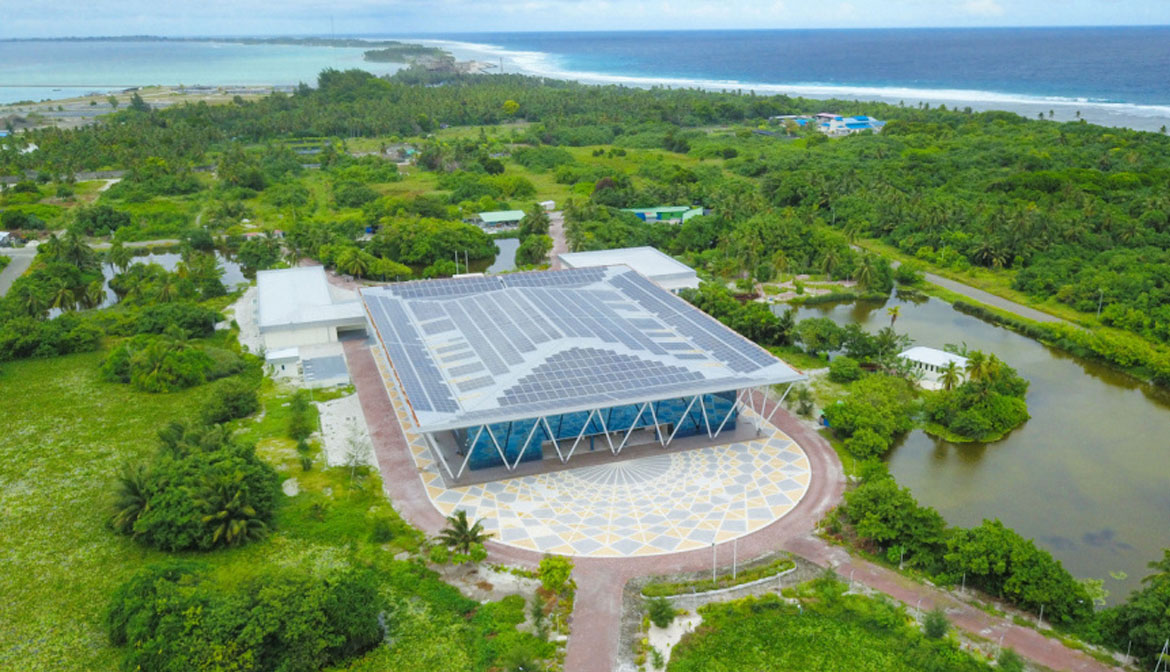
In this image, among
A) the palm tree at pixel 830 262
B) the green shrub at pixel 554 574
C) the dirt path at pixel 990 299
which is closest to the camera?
the green shrub at pixel 554 574

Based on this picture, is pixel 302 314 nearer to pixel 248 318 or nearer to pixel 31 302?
pixel 248 318

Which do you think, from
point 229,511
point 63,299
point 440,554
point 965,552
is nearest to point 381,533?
point 440,554

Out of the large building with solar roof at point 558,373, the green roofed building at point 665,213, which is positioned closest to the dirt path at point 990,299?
the green roofed building at point 665,213

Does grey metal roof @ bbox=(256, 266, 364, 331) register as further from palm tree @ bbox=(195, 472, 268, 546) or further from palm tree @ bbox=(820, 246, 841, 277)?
palm tree @ bbox=(820, 246, 841, 277)

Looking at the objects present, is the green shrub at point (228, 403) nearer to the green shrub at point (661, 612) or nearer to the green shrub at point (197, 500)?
the green shrub at point (197, 500)

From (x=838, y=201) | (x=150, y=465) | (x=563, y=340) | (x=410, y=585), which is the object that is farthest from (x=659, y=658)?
(x=838, y=201)
